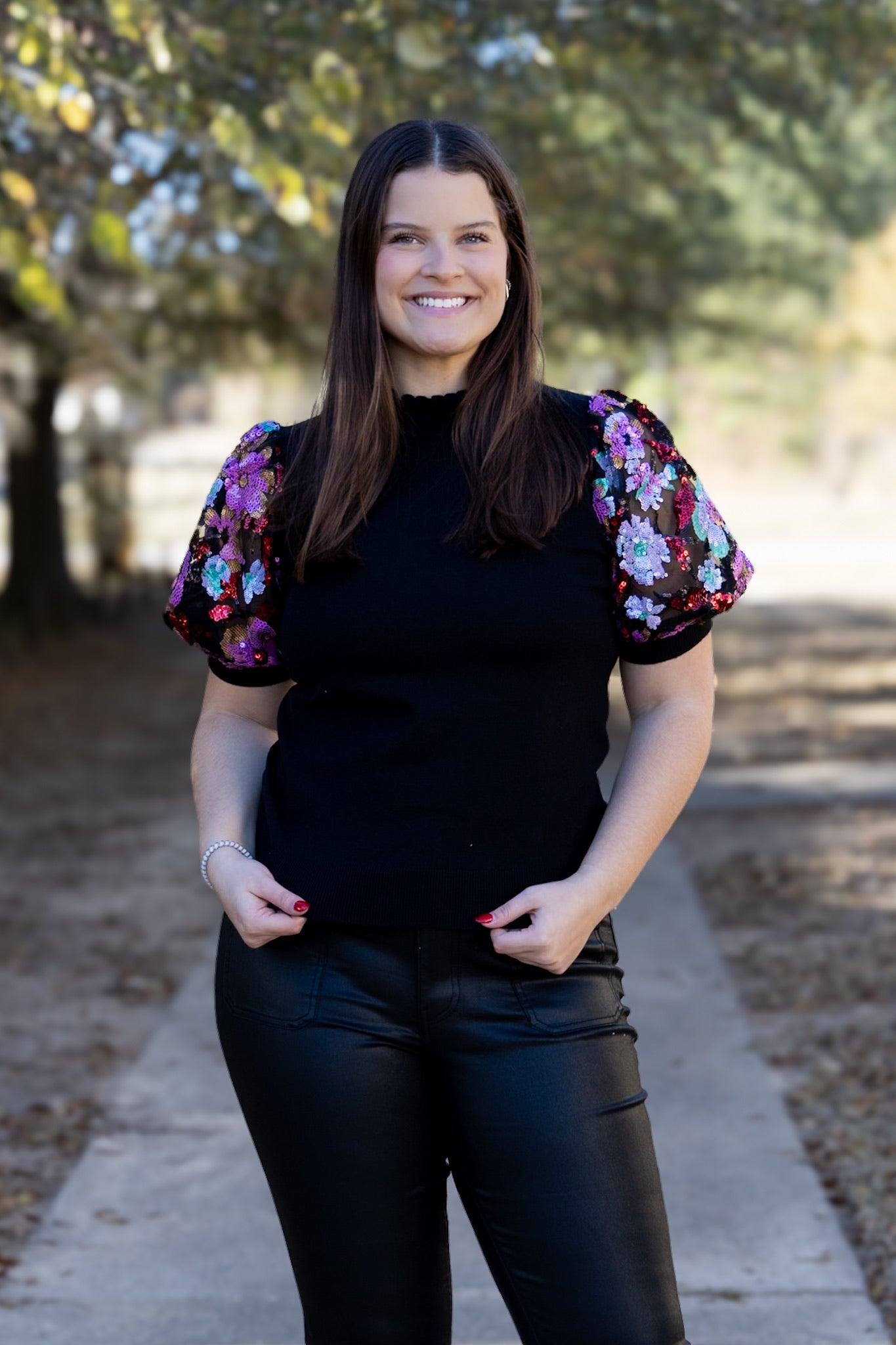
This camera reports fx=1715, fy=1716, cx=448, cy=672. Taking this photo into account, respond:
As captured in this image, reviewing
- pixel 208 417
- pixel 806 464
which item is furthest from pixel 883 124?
pixel 208 417

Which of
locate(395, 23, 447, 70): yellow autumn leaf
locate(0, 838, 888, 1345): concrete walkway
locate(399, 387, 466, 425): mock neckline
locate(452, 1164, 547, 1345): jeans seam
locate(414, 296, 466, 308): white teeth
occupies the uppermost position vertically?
locate(395, 23, 447, 70): yellow autumn leaf

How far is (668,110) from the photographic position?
10523mm

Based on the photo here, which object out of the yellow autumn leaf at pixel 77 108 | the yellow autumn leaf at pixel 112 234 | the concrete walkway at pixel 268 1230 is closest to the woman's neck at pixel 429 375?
the concrete walkway at pixel 268 1230

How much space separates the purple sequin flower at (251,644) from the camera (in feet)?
7.63

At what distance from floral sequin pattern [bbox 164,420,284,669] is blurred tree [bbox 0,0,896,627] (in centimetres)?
276

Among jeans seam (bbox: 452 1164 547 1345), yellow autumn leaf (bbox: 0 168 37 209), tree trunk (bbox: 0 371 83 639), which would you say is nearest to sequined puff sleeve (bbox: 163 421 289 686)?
jeans seam (bbox: 452 1164 547 1345)

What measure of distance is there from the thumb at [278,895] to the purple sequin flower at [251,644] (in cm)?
34

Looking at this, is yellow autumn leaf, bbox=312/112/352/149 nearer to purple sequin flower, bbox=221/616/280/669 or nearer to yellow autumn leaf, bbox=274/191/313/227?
yellow autumn leaf, bbox=274/191/313/227

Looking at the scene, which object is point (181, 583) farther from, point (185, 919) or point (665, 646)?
point (185, 919)

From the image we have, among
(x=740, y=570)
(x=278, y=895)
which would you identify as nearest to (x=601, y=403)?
(x=740, y=570)

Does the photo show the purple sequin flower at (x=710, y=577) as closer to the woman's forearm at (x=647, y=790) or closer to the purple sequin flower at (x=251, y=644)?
the woman's forearm at (x=647, y=790)

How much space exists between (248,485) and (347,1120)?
830 mm

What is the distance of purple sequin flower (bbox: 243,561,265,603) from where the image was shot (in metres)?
2.28

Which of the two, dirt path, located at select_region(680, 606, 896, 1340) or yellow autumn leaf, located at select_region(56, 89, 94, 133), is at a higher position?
yellow autumn leaf, located at select_region(56, 89, 94, 133)
